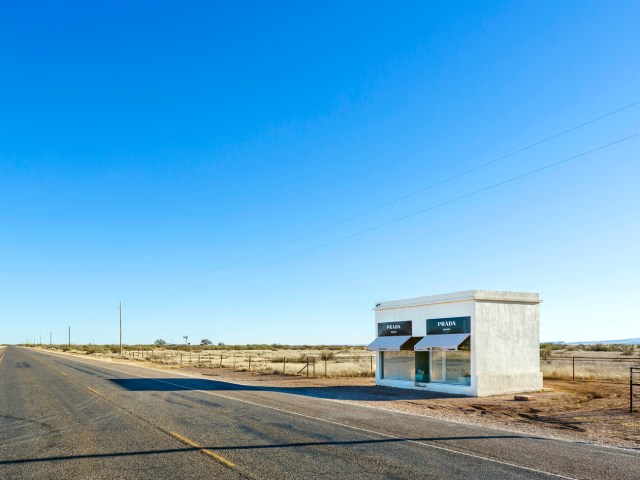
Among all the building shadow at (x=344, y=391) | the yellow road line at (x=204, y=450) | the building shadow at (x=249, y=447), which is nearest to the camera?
the yellow road line at (x=204, y=450)

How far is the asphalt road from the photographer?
9.99m

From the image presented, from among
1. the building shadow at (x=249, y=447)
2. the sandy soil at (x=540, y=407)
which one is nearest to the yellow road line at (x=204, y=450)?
the building shadow at (x=249, y=447)

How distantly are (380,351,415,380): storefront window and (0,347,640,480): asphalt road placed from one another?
1106 centimetres

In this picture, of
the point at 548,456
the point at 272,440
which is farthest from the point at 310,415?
the point at 548,456

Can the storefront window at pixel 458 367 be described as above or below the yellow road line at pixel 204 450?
below

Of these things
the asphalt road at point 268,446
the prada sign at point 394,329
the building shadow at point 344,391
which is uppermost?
the prada sign at point 394,329

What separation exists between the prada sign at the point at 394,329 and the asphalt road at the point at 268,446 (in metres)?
11.5

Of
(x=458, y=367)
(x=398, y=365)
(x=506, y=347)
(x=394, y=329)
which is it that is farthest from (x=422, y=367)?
(x=506, y=347)

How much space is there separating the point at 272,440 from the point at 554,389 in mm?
20694

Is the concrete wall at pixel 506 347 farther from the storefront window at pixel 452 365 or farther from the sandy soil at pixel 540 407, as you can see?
the sandy soil at pixel 540 407

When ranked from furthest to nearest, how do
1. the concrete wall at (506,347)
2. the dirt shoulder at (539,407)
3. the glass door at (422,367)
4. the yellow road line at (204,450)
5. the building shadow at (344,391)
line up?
the glass door at (422,367) → the concrete wall at (506,347) → the building shadow at (344,391) → the dirt shoulder at (539,407) → the yellow road line at (204,450)

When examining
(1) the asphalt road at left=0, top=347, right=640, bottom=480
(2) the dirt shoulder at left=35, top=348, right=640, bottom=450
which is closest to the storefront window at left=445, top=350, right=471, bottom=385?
(2) the dirt shoulder at left=35, top=348, right=640, bottom=450

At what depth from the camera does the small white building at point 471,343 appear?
87.2 feet

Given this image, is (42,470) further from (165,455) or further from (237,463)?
(237,463)
